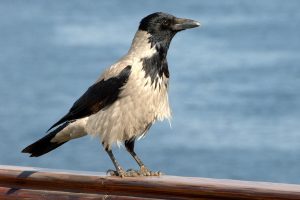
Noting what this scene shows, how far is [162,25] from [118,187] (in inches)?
53.9

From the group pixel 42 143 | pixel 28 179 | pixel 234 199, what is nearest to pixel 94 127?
pixel 42 143

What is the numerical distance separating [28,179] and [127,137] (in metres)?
1.04

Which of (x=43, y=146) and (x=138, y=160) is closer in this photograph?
(x=138, y=160)

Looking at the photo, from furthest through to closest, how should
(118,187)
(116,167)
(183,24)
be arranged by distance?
(183,24)
(116,167)
(118,187)

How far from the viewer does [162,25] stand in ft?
10.6

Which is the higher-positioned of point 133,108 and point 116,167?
point 133,108

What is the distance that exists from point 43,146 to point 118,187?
1312mm

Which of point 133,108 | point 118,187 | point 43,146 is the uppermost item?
point 133,108

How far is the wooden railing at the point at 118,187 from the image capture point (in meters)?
1.70

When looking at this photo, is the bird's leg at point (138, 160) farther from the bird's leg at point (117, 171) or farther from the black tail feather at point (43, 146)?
the black tail feather at point (43, 146)

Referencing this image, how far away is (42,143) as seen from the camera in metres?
3.27

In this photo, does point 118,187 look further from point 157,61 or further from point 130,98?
point 157,61

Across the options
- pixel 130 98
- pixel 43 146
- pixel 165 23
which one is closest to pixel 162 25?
pixel 165 23

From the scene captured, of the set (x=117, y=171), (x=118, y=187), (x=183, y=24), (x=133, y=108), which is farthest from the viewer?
(x=183, y=24)
